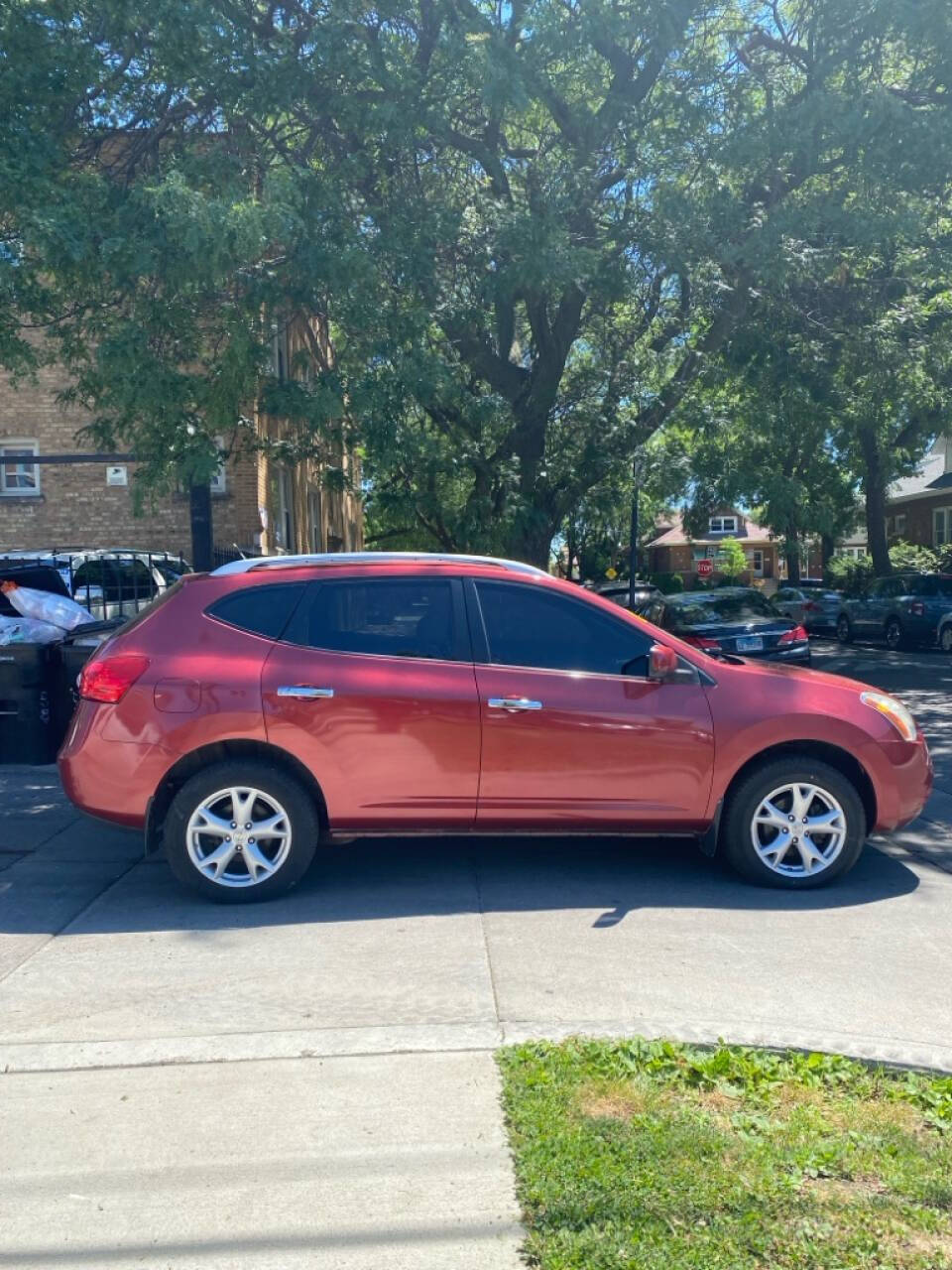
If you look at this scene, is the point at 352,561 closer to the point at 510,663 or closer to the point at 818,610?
the point at 510,663

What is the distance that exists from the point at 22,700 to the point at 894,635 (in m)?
21.5

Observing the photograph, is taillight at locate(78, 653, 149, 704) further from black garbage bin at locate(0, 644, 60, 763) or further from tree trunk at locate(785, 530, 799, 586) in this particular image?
tree trunk at locate(785, 530, 799, 586)

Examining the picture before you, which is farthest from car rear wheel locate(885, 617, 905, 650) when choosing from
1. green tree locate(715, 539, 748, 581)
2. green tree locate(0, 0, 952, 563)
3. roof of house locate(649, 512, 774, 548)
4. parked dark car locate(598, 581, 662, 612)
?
roof of house locate(649, 512, 774, 548)

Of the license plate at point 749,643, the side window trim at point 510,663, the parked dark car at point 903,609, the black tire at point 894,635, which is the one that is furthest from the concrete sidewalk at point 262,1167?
the black tire at point 894,635

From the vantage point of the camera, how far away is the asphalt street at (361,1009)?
10.5ft

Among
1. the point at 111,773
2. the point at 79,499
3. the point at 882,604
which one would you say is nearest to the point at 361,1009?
the point at 111,773

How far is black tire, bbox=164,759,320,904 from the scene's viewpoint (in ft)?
19.5

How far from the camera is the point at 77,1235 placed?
3102mm

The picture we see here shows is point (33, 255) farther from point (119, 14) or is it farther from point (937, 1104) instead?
point (937, 1104)

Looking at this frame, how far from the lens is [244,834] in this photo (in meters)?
5.94

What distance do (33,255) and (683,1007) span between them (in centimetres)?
756

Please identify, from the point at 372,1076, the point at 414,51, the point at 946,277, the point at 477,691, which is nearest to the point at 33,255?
the point at 414,51

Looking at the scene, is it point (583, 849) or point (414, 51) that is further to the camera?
point (414, 51)

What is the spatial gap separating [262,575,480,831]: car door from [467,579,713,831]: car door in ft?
0.43
